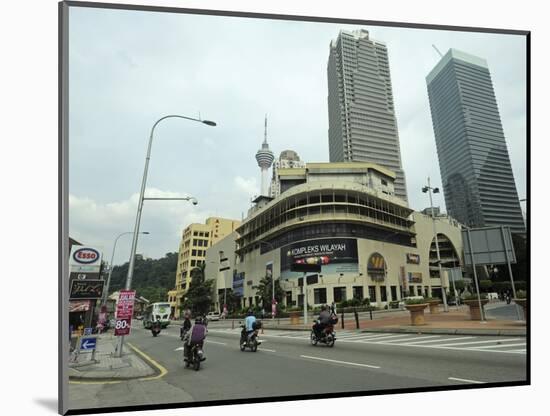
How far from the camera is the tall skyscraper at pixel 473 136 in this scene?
9695 mm

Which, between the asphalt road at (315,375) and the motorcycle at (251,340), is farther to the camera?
the motorcycle at (251,340)

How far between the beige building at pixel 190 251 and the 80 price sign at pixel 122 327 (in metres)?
40.9

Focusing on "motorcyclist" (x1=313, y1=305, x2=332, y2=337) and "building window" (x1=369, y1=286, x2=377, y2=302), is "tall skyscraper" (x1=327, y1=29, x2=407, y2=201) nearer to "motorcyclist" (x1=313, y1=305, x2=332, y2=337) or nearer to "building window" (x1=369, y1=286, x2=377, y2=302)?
"motorcyclist" (x1=313, y1=305, x2=332, y2=337)

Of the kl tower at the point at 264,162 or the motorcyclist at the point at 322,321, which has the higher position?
the kl tower at the point at 264,162

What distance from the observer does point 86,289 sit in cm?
866

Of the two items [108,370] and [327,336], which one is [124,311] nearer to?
[108,370]

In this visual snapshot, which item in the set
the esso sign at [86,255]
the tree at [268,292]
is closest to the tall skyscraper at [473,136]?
the esso sign at [86,255]

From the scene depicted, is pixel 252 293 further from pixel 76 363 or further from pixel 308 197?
pixel 76 363

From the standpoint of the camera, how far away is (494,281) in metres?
43.1

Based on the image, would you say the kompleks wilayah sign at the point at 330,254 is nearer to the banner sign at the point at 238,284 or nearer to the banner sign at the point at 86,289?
the banner sign at the point at 238,284

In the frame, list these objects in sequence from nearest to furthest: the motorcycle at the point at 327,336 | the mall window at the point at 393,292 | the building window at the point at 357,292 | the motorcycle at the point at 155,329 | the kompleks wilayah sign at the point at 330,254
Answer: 1. the motorcycle at the point at 327,336
2. the motorcycle at the point at 155,329
3. the building window at the point at 357,292
4. the kompleks wilayah sign at the point at 330,254
5. the mall window at the point at 393,292

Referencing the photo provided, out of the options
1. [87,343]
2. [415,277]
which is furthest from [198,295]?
[87,343]

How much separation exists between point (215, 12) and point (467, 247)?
43.0ft

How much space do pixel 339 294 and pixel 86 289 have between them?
32777 millimetres
